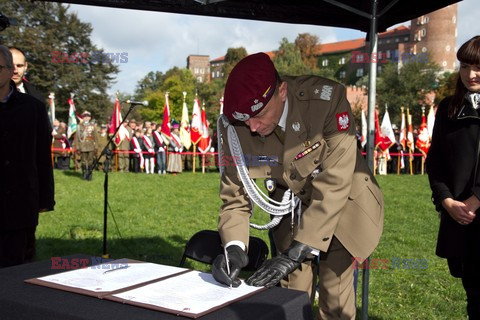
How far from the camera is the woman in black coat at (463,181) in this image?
2.70 metres

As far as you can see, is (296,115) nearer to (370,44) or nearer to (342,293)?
(342,293)

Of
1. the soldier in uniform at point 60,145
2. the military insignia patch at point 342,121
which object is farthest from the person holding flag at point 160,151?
the military insignia patch at point 342,121

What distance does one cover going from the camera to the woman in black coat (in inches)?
106

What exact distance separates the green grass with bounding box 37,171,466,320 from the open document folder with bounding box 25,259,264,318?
280 cm

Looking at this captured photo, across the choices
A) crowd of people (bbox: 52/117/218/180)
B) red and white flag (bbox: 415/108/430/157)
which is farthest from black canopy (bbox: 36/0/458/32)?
red and white flag (bbox: 415/108/430/157)

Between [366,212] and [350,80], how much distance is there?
8730 cm

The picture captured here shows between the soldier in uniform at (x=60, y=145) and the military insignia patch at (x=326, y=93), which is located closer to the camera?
the military insignia patch at (x=326, y=93)

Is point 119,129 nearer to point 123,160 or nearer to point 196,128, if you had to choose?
point 123,160

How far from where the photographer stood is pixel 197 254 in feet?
10.3

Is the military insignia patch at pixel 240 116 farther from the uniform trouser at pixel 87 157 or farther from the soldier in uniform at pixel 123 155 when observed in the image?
the soldier in uniform at pixel 123 155

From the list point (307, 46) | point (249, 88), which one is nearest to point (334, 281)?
point (249, 88)

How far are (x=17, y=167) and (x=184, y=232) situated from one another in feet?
14.6

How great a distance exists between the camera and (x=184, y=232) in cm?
753

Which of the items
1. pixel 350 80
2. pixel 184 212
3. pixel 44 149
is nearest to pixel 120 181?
pixel 184 212
